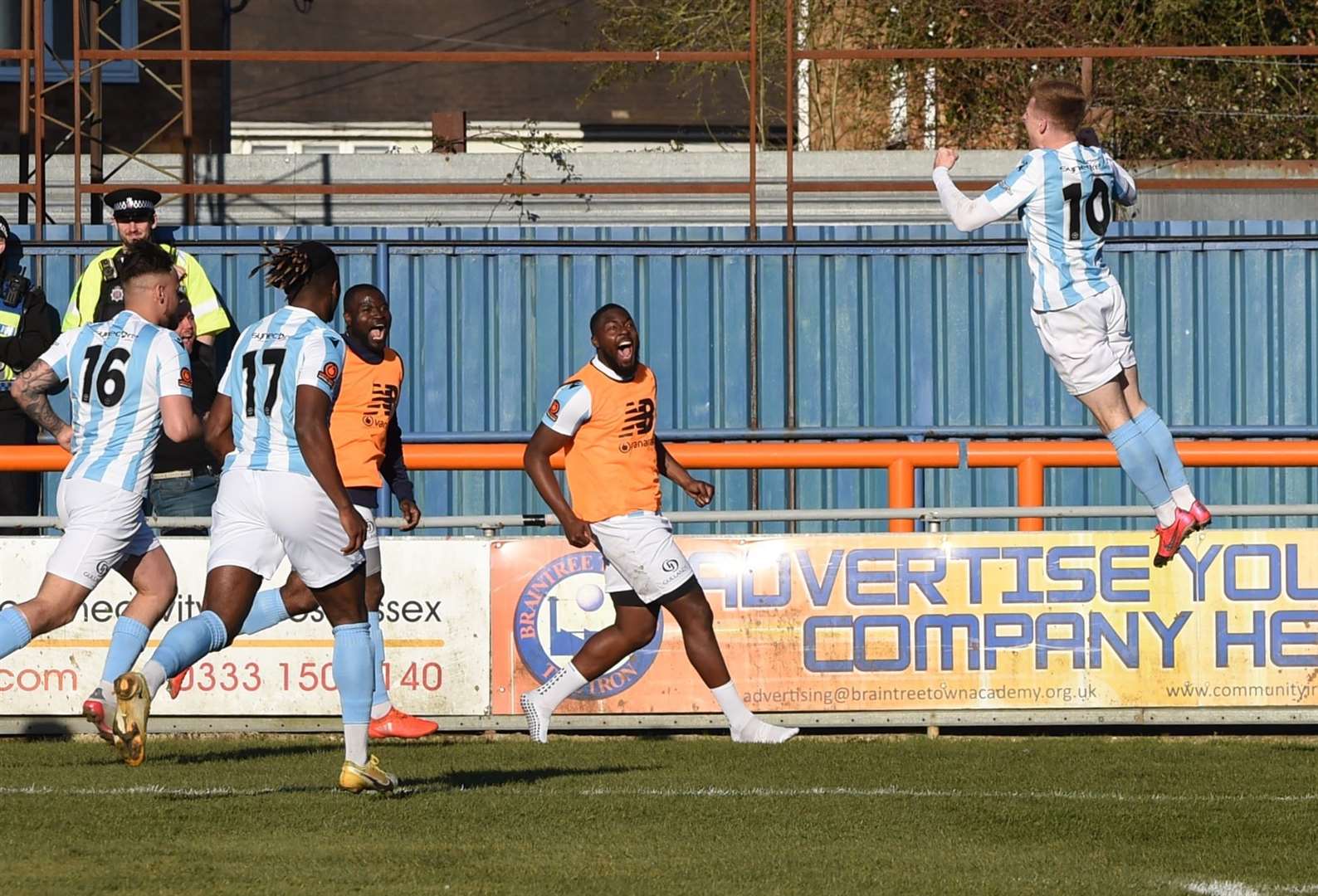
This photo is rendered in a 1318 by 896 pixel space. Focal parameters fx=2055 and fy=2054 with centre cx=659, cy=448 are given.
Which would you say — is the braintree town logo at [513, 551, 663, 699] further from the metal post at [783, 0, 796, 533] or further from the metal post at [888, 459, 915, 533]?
the metal post at [783, 0, 796, 533]

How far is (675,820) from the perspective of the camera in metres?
6.99

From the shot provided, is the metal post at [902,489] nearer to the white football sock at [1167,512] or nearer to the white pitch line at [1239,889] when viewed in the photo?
the white football sock at [1167,512]

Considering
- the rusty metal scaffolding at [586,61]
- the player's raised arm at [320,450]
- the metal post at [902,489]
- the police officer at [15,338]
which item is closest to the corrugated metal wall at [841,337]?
the rusty metal scaffolding at [586,61]

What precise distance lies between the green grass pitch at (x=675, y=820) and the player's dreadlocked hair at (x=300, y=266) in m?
1.83

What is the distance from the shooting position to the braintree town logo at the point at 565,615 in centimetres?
1011

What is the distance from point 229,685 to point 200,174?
27.2 feet

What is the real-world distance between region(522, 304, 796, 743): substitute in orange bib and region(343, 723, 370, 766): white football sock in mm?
2125

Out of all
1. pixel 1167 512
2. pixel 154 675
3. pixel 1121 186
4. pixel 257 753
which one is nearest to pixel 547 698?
pixel 257 753

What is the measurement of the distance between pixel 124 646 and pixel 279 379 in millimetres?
1668

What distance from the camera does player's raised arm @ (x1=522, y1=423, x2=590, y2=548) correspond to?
29.8 ft

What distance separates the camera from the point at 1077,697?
10055 millimetres

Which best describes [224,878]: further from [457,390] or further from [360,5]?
[360,5]

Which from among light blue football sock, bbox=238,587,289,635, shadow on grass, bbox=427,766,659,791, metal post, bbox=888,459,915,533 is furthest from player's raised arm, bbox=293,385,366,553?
metal post, bbox=888,459,915,533

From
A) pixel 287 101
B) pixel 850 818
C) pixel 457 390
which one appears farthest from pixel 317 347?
pixel 287 101
